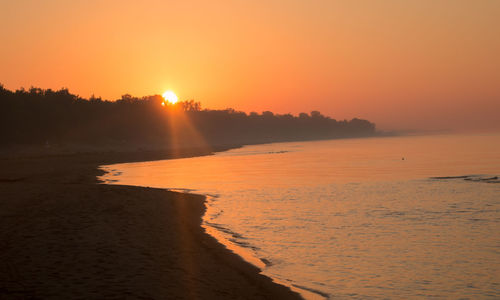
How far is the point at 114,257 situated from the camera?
13.6m

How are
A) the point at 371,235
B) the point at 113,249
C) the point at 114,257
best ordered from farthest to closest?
the point at 371,235
the point at 113,249
the point at 114,257

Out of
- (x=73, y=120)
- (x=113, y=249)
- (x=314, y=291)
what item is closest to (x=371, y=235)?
(x=314, y=291)

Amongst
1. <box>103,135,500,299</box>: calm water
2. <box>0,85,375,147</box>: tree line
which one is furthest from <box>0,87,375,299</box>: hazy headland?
<box>0,85,375,147</box>: tree line

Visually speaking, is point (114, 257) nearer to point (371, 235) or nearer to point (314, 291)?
point (314, 291)

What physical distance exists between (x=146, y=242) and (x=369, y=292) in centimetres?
733

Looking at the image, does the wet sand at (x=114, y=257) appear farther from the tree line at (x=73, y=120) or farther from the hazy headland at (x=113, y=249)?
the tree line at (x=73, y=120)

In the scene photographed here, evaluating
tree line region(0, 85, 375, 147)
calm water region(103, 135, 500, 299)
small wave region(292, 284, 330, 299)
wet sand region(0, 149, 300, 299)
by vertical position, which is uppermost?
tree line region(0, 85, 375, 147)

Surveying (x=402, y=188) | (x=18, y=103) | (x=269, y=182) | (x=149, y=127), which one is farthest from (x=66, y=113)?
(x=402, y=188)

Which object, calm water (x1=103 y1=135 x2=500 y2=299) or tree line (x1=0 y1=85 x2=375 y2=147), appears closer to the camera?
calm water (x1=103 y1=135 x2=500 y2=299)

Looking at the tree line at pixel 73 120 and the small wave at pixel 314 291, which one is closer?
the small wave at pixel 314 291

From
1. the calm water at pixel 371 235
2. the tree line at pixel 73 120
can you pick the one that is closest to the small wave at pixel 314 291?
the calm water at pixel 371 235

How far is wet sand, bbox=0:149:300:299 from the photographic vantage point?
10766 mm

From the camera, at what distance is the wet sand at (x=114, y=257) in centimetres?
1077

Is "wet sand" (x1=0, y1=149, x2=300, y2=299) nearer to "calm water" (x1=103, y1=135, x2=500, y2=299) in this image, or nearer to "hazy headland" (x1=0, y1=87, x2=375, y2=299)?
"hazy headland" (x1=0, y1=87, x2=375, y2=299)
